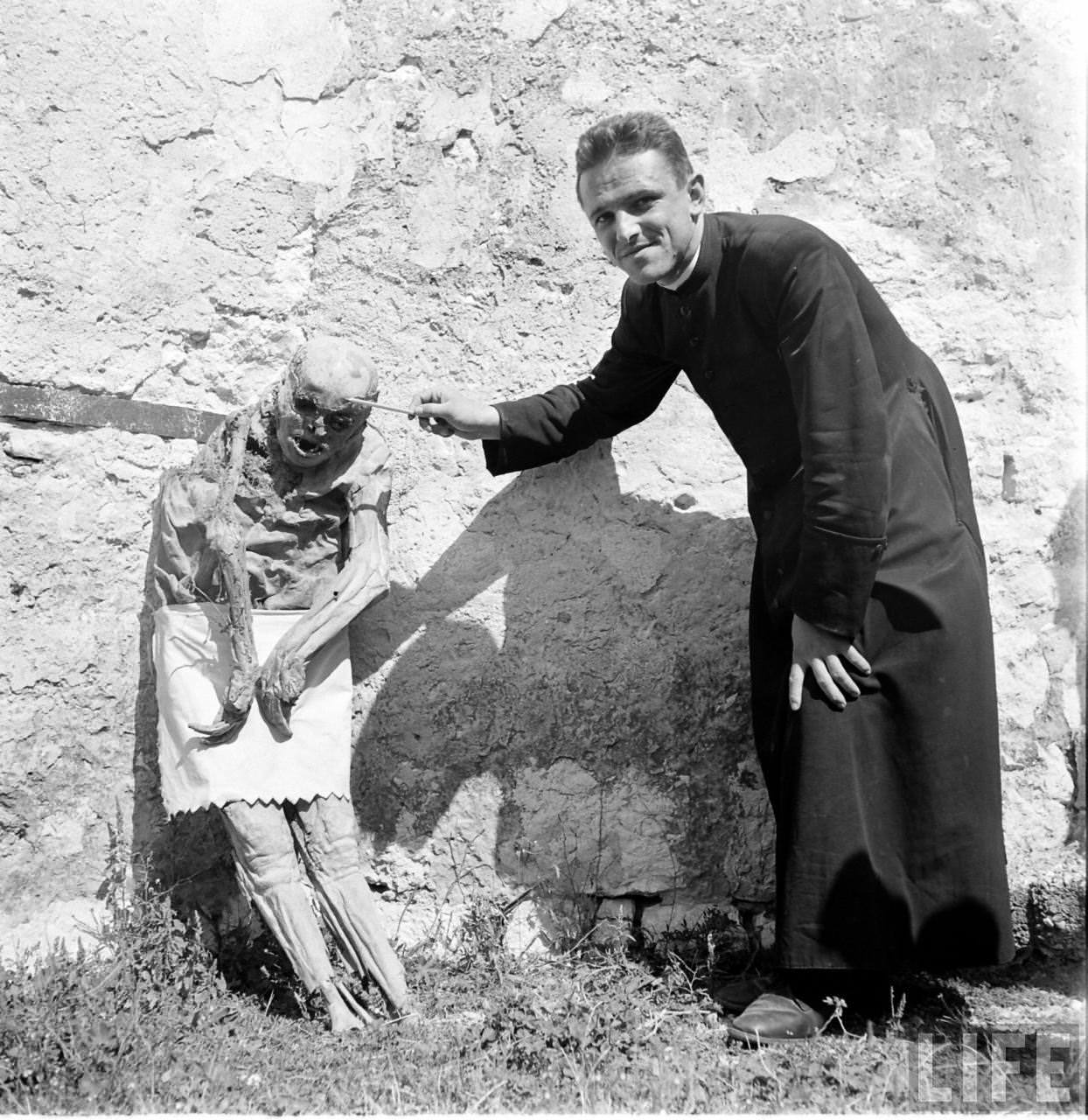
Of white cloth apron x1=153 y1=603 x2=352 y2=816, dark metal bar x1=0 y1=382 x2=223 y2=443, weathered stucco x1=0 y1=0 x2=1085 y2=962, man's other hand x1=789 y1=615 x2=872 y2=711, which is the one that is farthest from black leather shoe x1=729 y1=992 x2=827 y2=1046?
dark metal bar x1=0 y1=382 x2=223 y2=443

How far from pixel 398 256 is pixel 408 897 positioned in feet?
6.35

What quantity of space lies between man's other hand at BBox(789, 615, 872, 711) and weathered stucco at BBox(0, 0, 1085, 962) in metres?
0.63

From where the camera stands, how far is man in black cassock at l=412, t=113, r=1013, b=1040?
297 centimetres

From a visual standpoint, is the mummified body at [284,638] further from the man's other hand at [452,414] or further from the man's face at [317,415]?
the man's other hand at [452,414]

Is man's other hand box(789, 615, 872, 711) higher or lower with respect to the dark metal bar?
lower

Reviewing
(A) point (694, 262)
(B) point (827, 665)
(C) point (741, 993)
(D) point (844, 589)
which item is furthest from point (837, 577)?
(C) point (741, 993)

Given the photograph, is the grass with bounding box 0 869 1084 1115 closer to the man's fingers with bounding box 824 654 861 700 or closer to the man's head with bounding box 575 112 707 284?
the man's fingers with bounding box 824 654 861 700

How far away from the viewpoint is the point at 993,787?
3043 mm

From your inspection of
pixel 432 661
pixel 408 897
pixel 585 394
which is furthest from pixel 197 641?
pixel 585 394

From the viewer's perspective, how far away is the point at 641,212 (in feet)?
10.3

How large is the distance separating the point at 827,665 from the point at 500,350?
1.45 metres

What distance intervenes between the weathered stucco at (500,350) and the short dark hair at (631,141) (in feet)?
2.23

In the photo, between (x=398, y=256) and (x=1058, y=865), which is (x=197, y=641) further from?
(x=1058, y=865)

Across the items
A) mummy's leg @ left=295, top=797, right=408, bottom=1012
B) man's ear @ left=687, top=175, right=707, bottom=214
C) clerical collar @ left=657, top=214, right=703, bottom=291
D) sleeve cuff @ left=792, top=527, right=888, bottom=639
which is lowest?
mummy's leg @ left=295, top=797, right=408, bottom=1012
